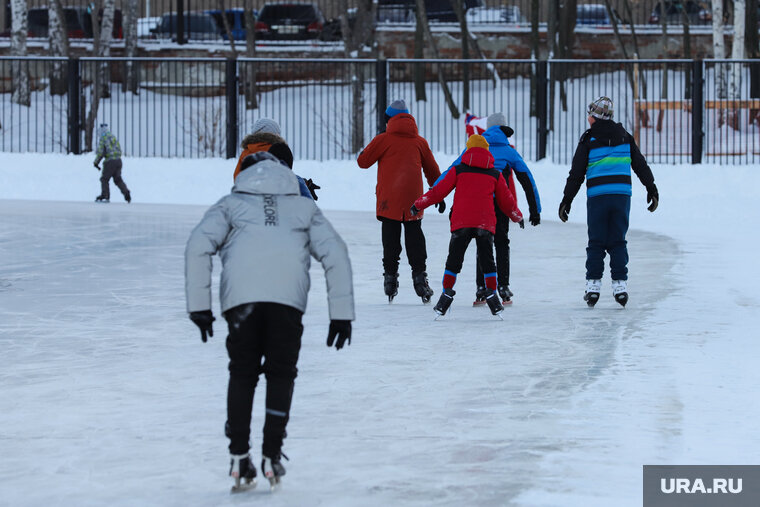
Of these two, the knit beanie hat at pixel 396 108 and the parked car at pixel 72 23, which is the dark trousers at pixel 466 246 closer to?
the knit beanie hat at pixel 396 108

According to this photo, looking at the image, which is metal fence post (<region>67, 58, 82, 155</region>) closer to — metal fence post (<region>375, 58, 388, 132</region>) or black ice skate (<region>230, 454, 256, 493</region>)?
metal fence post (<region>375, 58, 388, 132</region>)

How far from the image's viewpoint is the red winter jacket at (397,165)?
10945 millimetres

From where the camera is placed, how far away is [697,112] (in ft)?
75.0

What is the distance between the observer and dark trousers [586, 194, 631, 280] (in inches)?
422

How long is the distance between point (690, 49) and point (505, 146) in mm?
28750

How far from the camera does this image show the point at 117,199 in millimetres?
23641

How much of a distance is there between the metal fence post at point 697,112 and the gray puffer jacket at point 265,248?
18.2 metres

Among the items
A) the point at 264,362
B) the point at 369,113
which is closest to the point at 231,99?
the point at 369,113

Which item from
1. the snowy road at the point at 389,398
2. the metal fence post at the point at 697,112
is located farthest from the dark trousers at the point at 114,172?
the snowy road at the point at 389,398

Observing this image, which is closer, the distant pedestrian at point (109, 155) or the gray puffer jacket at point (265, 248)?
the gray puffer jacket at point (265, 248)

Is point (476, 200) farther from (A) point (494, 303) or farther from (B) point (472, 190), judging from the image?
(A) point (494, 303)

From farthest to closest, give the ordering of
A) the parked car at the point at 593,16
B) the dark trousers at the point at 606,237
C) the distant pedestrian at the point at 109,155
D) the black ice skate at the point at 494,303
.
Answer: the parked car at the point at 593,16 < the distant pedestrian at the point at 109,155 < the dark trousers at the point at 606,237 < the black ice skate at the point at 494,303

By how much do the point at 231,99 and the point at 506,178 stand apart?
13843 mm

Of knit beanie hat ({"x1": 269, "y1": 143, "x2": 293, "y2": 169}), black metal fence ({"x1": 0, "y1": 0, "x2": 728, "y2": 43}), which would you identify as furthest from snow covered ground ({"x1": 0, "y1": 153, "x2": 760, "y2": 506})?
black metal fence ({"x1": 0, "y1": 0, "x2": 728, "y2": 43})
